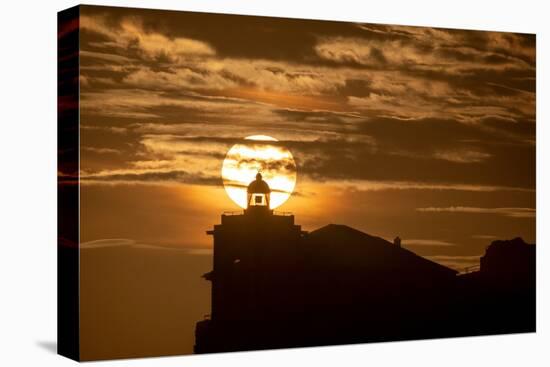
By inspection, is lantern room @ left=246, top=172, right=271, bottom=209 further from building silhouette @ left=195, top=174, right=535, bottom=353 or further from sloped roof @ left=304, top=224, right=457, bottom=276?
sloped roof @ left=304, top=224, right=457, bottom=276

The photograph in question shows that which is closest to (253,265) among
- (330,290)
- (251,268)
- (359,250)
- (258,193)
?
(251,268)

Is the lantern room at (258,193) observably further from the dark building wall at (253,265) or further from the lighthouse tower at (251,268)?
the dark building wall at (253,265)

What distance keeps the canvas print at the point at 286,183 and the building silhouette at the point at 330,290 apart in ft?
0.05

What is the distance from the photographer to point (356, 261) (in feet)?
37.6

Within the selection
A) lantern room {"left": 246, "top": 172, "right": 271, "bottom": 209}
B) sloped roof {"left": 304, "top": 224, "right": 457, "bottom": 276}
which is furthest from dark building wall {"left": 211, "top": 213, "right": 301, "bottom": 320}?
sloped roof {"left": 304, "top": 224, "right": 457, "bottom": 276}

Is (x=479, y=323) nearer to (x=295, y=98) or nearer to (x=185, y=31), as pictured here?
(x=295, y=98)

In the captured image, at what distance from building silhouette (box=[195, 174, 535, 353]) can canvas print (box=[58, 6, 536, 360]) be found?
0.05 feet

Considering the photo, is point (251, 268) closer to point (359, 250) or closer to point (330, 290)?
point (330, 290)

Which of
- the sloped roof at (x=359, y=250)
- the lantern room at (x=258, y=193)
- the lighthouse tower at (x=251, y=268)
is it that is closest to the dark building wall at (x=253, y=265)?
the lighthouse tower at (x=251, y=268)

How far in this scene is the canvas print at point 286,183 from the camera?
34.2 feet

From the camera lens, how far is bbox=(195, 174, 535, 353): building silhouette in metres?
10.9

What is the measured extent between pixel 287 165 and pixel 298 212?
0.41 m

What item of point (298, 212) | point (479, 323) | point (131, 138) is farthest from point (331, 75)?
point (479, 323)

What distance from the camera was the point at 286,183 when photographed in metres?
11.1
